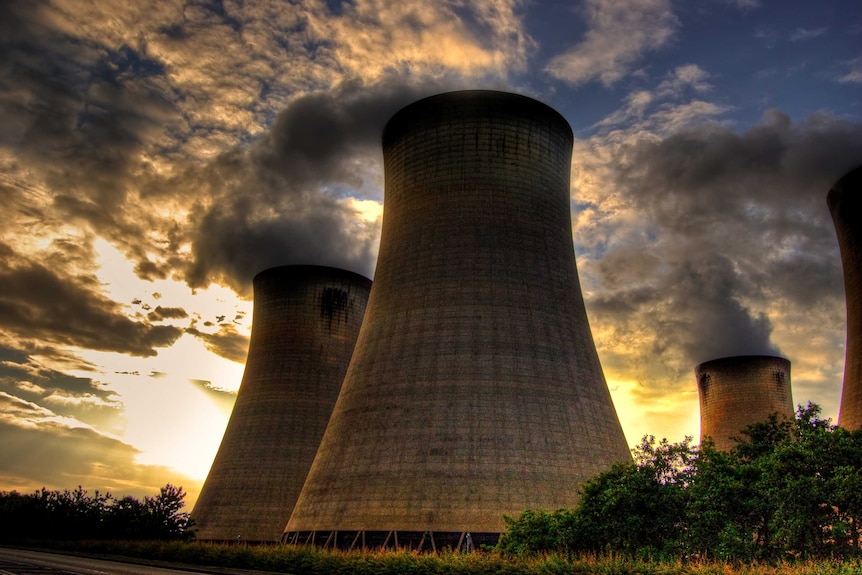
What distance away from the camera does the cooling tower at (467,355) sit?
17.3m

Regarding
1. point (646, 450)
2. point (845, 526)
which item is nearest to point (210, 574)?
point (646, 450)

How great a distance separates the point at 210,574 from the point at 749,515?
10.2 meters

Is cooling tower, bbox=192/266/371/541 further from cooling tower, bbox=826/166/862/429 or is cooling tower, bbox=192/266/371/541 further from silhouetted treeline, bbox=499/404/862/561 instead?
cooling tower, bbox=826/166/862/429

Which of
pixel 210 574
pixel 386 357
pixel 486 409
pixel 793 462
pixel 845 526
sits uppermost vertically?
pixel 386 357

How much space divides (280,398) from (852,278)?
72.2 feet

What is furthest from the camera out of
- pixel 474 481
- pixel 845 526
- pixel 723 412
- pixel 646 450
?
pixel 723 412

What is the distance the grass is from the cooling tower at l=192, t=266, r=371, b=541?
10193 millimetres

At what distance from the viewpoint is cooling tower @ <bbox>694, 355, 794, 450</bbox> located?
41688 mm

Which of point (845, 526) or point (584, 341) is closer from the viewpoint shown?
point (845, 526)

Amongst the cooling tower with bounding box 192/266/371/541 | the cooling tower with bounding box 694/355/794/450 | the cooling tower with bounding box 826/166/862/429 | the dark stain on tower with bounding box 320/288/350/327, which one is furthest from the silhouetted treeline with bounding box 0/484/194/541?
the cooling tower with bounding box 694/355/794/450

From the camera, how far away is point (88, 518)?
25078 millimetres

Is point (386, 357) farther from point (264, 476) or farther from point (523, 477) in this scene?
point (264, 476)

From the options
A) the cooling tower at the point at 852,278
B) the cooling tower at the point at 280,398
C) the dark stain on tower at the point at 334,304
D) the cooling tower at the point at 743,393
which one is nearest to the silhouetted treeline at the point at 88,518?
the cooling tower at the point at 280,398

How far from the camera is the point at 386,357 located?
19328mm
